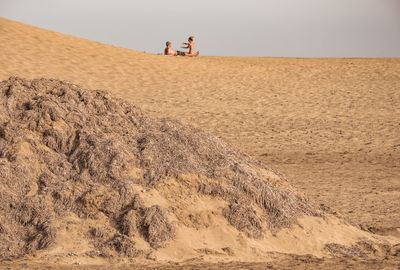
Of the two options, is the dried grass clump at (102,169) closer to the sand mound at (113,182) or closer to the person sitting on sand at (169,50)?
the sand mound at (113,182)

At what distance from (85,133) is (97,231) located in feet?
4.38

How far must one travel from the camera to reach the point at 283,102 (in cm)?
2541

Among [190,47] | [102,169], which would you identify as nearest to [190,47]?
[190,47]

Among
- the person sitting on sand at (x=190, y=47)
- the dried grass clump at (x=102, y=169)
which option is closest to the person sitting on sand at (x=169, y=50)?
the person sitting on sand at (x=190, y=47)

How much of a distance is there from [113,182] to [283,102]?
16329mm

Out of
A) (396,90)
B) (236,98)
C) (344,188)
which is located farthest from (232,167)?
(396,90)

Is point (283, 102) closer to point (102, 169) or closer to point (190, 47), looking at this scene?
point (190, 47)

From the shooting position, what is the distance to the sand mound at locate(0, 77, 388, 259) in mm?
9109

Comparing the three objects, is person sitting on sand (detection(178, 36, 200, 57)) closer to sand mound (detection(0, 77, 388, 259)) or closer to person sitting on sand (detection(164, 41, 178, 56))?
person sitting on sand (detection(164, 41, 178, 56))

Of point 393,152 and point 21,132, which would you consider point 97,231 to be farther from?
point 393,152

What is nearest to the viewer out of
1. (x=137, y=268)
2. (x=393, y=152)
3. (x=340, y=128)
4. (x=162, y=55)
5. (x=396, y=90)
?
(x=137, y=268)

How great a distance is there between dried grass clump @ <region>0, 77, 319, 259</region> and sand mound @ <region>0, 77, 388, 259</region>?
0.04 feet

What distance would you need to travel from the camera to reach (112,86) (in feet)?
85.1

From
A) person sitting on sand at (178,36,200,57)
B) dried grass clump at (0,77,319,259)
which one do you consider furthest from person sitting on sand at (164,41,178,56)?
dried grass clump at (0,77,319,259)
